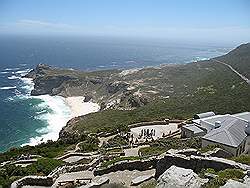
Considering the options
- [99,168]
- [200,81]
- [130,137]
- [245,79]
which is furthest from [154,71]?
[99,168]

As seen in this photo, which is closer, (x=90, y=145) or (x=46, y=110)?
(x=90, y=145)

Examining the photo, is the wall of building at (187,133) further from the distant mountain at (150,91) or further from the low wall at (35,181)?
the low wall at (35,181)

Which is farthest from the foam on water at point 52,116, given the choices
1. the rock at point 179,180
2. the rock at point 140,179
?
the rock at point 179,180

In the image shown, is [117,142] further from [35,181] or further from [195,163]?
[195,163]

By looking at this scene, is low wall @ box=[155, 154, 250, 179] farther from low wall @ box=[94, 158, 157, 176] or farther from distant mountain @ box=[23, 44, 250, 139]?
distant mountain @ box=[23, 44, 250, 139]

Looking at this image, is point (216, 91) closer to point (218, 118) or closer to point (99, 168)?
point (218, 118)

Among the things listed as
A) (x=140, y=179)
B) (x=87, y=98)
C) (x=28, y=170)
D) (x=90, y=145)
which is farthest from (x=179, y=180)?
(x=87, y=98)

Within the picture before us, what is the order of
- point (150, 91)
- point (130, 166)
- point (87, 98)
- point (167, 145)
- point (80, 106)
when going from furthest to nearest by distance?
point (87, 98) → point (150, 91) → point (80, 106) → point (167, 145) → point (130, 166)
